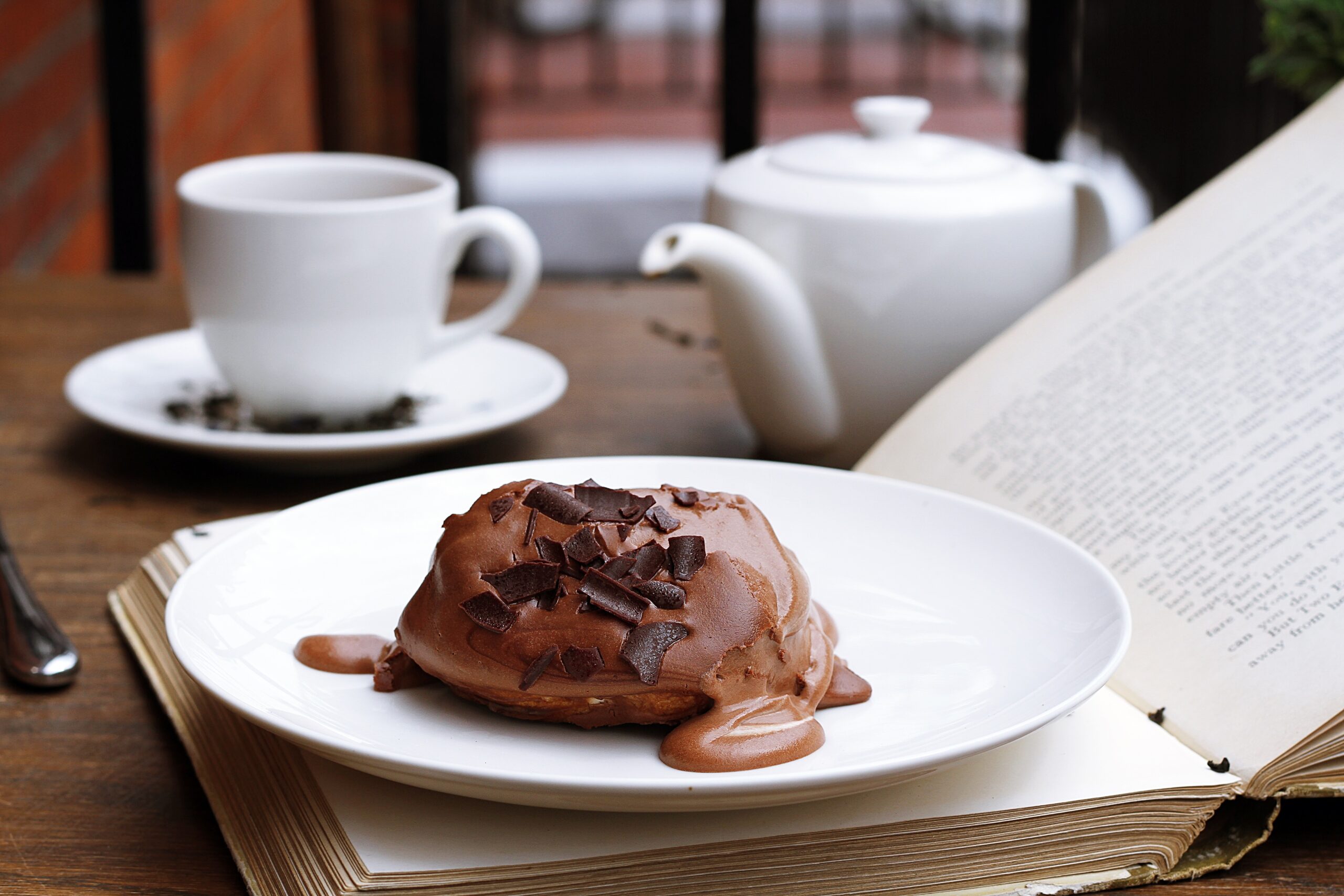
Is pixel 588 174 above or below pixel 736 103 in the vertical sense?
below

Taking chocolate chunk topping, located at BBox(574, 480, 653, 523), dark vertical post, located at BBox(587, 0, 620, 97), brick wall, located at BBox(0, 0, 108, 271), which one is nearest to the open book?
chocolate chunk topping, located at BBox(574, 480, 653, 523)

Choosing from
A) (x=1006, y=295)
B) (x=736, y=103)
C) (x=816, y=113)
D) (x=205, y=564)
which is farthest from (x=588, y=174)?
(x=205, y=564)

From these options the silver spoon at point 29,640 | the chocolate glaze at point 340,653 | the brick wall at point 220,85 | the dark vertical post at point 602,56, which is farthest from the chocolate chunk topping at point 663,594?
the dark vertical post at point 602,56

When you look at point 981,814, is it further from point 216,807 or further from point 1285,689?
point 216,807

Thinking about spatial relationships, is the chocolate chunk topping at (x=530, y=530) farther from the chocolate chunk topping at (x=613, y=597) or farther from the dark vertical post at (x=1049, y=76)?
the dark vertical post at (x=1049, y=76)

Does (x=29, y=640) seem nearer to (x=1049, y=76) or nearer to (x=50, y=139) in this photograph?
(x=50, y=139)

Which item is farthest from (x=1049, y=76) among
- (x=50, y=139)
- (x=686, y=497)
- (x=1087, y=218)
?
(x=686, y=497)
